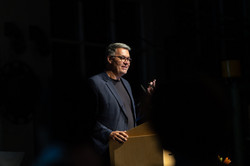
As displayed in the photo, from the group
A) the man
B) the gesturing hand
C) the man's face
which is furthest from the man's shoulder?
the gesturing hand

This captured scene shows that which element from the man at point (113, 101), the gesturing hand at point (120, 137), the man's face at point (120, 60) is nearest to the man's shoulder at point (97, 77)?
the man at point (113, 101)

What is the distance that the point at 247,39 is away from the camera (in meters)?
6.50

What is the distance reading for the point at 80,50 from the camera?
4.27m

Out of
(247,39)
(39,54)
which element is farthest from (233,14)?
(39,54)

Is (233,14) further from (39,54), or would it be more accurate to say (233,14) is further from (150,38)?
(39,54)

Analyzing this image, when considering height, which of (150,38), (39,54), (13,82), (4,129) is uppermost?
(150,38)

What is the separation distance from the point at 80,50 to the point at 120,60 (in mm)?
2701

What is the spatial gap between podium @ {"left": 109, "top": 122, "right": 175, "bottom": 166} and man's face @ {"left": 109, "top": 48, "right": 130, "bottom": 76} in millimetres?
434

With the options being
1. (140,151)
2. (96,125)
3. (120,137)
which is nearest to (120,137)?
(120,137)

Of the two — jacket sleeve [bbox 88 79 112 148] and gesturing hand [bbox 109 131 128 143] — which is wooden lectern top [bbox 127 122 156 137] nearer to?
gesturing hand [bbox 109 131 128 143]

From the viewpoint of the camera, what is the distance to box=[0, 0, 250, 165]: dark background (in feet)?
11.3

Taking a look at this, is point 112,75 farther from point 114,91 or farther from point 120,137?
point 120,137

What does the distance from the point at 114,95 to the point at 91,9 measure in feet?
10.3

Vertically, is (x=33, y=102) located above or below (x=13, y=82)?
below
